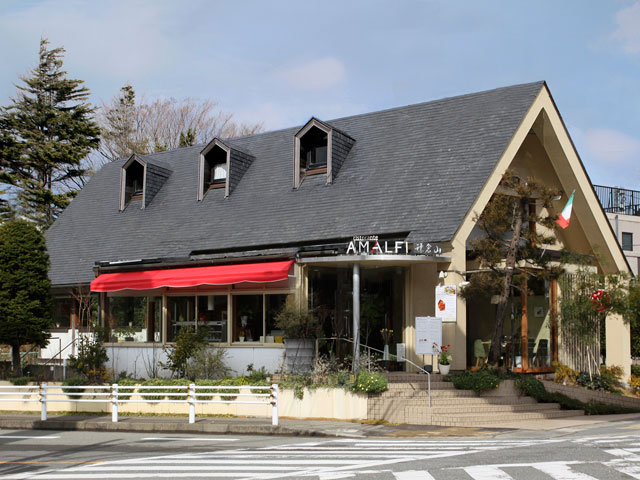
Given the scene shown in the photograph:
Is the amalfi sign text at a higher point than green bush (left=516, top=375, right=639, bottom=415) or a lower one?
higher

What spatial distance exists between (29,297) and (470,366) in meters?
12.9

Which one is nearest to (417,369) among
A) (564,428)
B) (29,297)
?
(564,428)

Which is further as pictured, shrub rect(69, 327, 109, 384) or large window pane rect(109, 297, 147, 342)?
large window pane rect(109, 297, 147, 342)

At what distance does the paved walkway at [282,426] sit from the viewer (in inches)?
607

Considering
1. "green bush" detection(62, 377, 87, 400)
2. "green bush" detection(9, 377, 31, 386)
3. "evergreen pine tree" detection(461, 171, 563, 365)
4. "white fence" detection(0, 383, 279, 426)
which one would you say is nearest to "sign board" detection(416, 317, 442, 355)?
"evergreen pine tree" detection(461, 171, 563, 365)

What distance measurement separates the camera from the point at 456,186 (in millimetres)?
20109

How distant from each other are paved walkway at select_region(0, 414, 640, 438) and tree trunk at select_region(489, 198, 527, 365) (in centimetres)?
215

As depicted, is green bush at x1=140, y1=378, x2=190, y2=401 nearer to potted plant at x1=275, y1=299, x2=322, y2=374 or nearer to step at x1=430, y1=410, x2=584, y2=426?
potted plant at x1=275, y1=299, x2=322, y2=374

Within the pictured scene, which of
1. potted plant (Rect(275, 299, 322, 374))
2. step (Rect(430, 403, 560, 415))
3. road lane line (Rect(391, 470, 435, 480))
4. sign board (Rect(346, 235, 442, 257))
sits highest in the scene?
sign board (Rect(346, 235, 442, 257))

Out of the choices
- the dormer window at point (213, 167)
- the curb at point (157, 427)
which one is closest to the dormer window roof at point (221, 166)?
the dormer window at point (213, 167)

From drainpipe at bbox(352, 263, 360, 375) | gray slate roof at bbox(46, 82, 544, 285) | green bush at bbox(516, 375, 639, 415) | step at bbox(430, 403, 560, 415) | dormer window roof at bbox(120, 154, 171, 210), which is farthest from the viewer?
dormer window roof at bbox(120, 154, 171, 210)

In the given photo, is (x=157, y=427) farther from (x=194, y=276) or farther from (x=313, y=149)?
(x=313, y=149)

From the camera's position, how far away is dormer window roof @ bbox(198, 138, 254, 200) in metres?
26.4

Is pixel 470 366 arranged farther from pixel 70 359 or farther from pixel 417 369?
pixel 70 359
